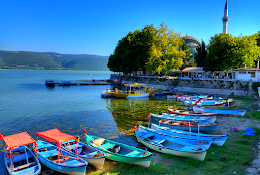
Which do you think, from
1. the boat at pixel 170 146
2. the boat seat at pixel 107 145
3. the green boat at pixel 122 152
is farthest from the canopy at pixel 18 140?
the boat at pixel 170 146

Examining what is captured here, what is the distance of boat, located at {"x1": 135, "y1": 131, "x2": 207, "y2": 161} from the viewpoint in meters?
11.4

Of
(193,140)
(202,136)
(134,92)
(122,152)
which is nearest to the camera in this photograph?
(122,152)

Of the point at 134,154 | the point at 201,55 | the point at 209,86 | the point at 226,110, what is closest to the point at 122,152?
the point at 134,154

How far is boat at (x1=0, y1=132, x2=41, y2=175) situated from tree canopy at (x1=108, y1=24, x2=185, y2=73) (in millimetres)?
40332

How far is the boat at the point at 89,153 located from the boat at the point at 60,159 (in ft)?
1.53

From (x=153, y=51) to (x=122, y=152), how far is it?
39.4 metres

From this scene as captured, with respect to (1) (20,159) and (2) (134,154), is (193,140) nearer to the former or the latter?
(2) (134,154)

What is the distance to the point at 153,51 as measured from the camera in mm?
48562

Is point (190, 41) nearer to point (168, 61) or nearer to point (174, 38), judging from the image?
point (174, 38)

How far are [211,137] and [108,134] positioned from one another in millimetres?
8711

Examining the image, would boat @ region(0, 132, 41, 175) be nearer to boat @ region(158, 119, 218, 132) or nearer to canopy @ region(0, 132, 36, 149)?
canopy @ region(0, 132, 36, 149)

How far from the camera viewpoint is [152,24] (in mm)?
54438

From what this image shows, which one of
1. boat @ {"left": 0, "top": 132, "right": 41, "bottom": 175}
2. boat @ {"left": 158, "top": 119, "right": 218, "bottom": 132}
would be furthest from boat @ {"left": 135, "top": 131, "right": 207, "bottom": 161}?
boat @ {"left": 0, "top": 132, "right": 41, "bottom": 175}

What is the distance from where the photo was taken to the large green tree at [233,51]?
38531mm
